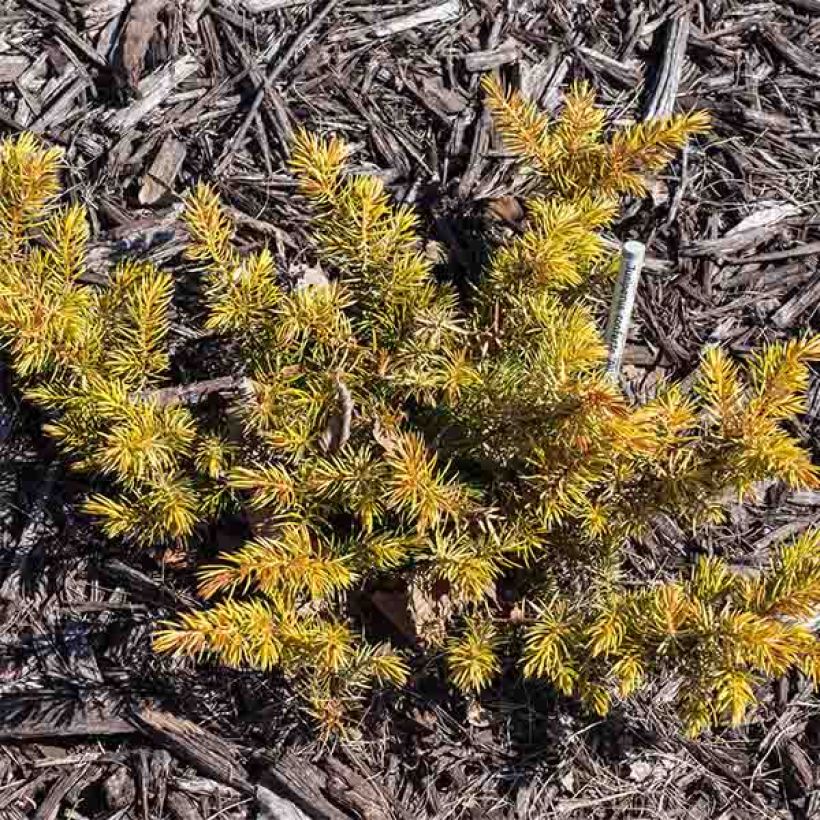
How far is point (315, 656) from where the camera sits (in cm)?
197

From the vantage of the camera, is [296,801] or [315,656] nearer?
[315,656]

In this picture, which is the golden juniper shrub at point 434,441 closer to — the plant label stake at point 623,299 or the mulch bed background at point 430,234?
the plant label stake at point 623,299

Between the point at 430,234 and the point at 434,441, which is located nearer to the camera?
the point at 434,441

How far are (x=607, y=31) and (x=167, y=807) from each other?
91.5 inches

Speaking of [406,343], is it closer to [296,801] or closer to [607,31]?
[296,801]

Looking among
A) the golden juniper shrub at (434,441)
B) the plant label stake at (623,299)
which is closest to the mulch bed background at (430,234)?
the golden juniper shrub at (434,441)

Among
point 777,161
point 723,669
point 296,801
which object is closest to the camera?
point 723,669

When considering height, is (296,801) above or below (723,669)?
below

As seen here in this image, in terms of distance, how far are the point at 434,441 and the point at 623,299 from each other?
1.57 ft

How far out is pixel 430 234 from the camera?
111 inches

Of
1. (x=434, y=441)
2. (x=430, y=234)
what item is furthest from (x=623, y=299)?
(x=430, y=234)

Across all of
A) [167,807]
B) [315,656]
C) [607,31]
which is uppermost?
[607,31]

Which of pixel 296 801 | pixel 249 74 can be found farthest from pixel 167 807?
pixel 249 74

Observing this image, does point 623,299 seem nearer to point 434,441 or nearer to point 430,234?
point 434,441
